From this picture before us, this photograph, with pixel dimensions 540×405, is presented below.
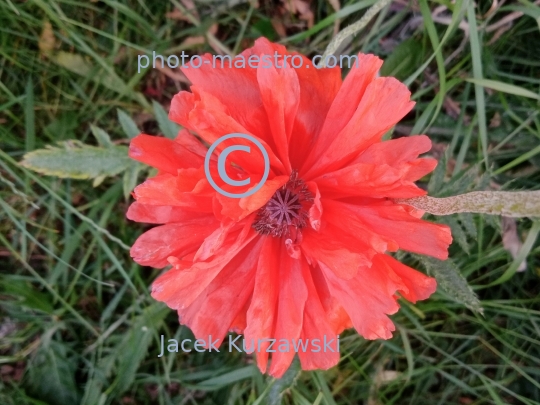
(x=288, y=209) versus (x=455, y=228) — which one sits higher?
(x=288, y=209)

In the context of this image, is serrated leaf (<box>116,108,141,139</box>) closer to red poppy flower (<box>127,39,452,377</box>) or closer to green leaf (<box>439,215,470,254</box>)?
red poppy flower (<box>127,39,452,377</box>)

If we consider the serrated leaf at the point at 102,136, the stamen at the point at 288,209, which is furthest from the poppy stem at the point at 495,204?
the serrated leaf at the point at 102,136

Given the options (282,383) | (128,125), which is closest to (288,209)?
(282,383)

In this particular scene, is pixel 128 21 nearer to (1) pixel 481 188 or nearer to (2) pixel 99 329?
(2) pixel 99 329

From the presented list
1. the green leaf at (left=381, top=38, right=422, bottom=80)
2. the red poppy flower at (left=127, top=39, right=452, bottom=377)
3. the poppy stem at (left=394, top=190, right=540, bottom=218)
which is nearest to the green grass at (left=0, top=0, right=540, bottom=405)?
the green leaf at (left=381, top=38, right=422, bottom=80)

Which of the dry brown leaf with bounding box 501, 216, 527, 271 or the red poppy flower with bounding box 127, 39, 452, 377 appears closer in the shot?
the red poppy flower with bounding box 127, 39, 452, 377

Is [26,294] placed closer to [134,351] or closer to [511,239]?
[134,351]

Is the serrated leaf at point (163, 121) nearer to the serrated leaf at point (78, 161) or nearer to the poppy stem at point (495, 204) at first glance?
the serrated leaf at point (78, 161)

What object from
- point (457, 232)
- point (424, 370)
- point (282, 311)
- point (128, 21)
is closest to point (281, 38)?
point (128, 21)
